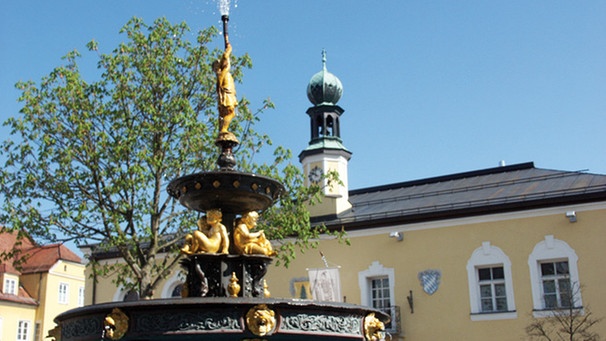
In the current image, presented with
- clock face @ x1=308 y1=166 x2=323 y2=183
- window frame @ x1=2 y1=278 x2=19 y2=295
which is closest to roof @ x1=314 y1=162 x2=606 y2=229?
clock face @ x1=308 y1=166 x2=323 y2=183

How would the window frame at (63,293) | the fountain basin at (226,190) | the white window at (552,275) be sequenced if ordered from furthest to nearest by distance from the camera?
the window frame at (63,293)
the white window at (552,275)
the fountain basin at (226,190)

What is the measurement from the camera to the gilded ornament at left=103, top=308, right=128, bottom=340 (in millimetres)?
6594

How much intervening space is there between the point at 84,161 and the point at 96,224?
59.1 inches

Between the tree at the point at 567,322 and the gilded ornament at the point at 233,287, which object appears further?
the tree at the point at 567,322

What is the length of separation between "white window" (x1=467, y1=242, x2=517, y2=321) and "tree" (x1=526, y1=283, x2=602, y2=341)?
50.8 inches

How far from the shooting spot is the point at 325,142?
102 feet

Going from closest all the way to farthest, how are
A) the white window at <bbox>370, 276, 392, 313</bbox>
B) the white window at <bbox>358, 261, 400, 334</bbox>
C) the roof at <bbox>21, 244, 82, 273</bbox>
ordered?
1. the white window at <bbox>358, 261, 400, 334</bbox>
2. the white window at <bbox>370, 276, 392, 313</bbox>
3. the roof at <bbox>21, 244, 82, 273</bbox>

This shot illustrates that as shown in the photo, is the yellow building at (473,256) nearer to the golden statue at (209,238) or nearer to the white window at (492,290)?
the white window at (492,290)

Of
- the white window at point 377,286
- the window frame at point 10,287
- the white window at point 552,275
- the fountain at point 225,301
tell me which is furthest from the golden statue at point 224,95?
the window frame at point 10,287

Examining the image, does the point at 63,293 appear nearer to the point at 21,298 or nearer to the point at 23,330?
the point at 21,298

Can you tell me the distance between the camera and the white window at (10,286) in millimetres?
38000

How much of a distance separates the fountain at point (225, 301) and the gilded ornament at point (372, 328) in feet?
0.03

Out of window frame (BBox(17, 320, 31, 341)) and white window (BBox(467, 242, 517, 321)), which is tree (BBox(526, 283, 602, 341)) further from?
window frame (BBox(17, 320, 31, 341))

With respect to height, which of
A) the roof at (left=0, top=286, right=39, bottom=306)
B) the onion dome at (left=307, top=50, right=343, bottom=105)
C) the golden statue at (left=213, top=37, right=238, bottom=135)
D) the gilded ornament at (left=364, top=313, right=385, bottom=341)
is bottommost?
the gilded ornament at (left=364, top=313, right=385, bottom=341)
